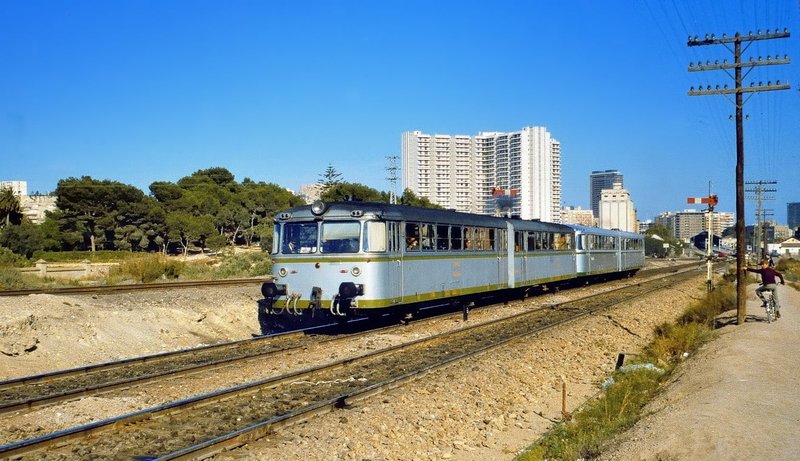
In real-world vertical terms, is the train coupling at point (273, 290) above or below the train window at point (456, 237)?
below

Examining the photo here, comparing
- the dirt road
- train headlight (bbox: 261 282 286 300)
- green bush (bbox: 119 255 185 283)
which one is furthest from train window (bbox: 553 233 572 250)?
green bush (bbox: 119 255 185 283)

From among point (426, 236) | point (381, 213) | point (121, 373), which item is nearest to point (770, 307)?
point (426, 236)

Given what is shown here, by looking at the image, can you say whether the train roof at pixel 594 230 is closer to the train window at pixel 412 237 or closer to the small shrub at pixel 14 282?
the train window at pixel 412 237

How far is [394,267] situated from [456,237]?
349cm

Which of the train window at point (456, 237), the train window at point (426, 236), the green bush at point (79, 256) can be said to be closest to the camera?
the train window at point (426, 236)

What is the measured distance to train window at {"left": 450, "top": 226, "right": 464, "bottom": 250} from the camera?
19250 millimetres

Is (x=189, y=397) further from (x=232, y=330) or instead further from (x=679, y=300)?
(x=679, y=300)

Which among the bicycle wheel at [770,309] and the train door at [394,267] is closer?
the train door at [394,267]

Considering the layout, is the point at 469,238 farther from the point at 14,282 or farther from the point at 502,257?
the point at 14,282

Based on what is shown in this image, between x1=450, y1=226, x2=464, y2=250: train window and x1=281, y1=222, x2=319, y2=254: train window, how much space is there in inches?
165

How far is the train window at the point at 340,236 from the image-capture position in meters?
16.1

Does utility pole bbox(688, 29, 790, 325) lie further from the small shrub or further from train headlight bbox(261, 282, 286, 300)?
the small shrub

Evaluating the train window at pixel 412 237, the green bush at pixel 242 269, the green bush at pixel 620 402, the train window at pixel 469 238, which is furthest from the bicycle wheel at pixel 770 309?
the green bush at pixel 242 269

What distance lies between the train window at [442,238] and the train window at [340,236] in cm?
308
